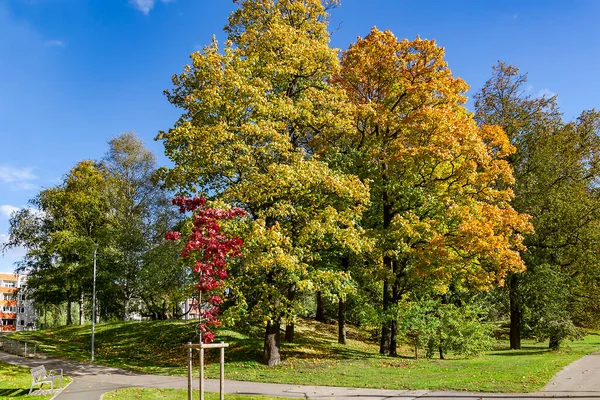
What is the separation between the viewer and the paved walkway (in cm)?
1174

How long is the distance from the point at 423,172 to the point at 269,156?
7.79 m

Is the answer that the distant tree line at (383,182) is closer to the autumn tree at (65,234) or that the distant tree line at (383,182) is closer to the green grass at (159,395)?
the green grass at (159,395)

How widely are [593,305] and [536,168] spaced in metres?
9.58

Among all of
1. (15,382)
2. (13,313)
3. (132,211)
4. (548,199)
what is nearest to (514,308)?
(548,199)

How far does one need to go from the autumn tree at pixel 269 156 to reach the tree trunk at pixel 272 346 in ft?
0.14

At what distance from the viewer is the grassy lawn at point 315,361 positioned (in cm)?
1420

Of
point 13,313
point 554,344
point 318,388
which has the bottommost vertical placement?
point 13,313

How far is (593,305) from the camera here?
93.1 ft

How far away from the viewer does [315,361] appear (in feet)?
65.0

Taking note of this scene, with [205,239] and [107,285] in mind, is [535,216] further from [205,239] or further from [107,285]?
[107,285]

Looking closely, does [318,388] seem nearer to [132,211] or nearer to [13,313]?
[132,211]

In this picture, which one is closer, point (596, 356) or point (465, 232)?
point (465, 232)

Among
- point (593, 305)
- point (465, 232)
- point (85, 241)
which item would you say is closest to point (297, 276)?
point (465, 232)

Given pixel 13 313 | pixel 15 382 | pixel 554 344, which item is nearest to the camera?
pixel 15 382
